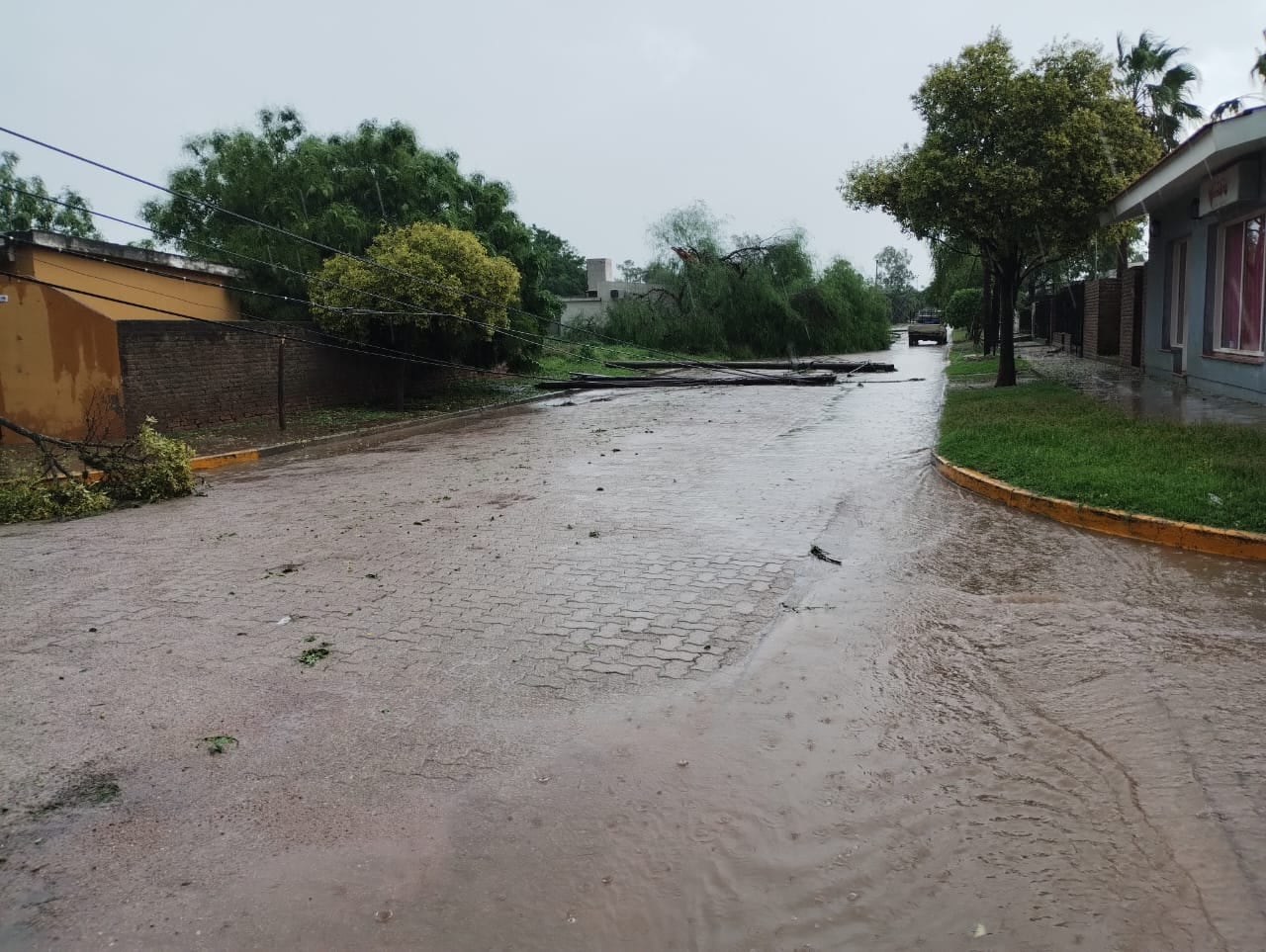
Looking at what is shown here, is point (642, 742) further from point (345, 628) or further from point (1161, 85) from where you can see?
point (1161, 85)

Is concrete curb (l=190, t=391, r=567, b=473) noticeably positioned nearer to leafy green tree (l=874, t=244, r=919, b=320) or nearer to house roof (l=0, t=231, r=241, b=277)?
house roof (l=0, t=231, r=241, b=277)

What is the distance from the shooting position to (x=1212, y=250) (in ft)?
49.2

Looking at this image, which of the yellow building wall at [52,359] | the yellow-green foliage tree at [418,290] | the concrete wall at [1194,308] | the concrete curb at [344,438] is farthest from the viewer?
the yellow-green foliage tree at [418,290]

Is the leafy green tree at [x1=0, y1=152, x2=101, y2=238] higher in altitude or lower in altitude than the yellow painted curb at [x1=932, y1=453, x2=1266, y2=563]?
higher

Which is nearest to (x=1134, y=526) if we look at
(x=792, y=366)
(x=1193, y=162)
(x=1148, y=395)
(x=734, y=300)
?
(x=1193, y=162)

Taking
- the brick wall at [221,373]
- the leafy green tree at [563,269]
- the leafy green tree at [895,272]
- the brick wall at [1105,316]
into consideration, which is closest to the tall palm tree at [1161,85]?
the brick wall at [1105,316]

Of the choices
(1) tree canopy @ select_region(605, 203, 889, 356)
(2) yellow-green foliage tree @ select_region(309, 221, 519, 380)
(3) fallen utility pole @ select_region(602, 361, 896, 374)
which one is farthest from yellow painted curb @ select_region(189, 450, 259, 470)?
(1) tree canopy @ select_region(605, 203, 889, 356)

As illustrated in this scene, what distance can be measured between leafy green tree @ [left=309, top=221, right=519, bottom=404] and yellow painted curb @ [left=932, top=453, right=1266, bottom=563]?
12.6 m

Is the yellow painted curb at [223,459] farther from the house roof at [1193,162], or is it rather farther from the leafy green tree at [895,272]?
the leafy green tree at [895,272]

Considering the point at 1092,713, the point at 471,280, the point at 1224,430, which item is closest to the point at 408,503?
the point at 1092,713

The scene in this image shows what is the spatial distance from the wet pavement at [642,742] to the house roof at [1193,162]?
674 centimetres

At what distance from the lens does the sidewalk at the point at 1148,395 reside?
11.8 m

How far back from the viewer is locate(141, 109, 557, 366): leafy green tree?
72.1 ft

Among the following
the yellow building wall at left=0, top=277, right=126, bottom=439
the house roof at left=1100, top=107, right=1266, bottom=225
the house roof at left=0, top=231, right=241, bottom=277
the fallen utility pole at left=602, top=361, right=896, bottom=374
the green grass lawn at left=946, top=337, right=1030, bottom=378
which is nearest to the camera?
the house roof at left=1100, top=107, right=1266, bottom=225
